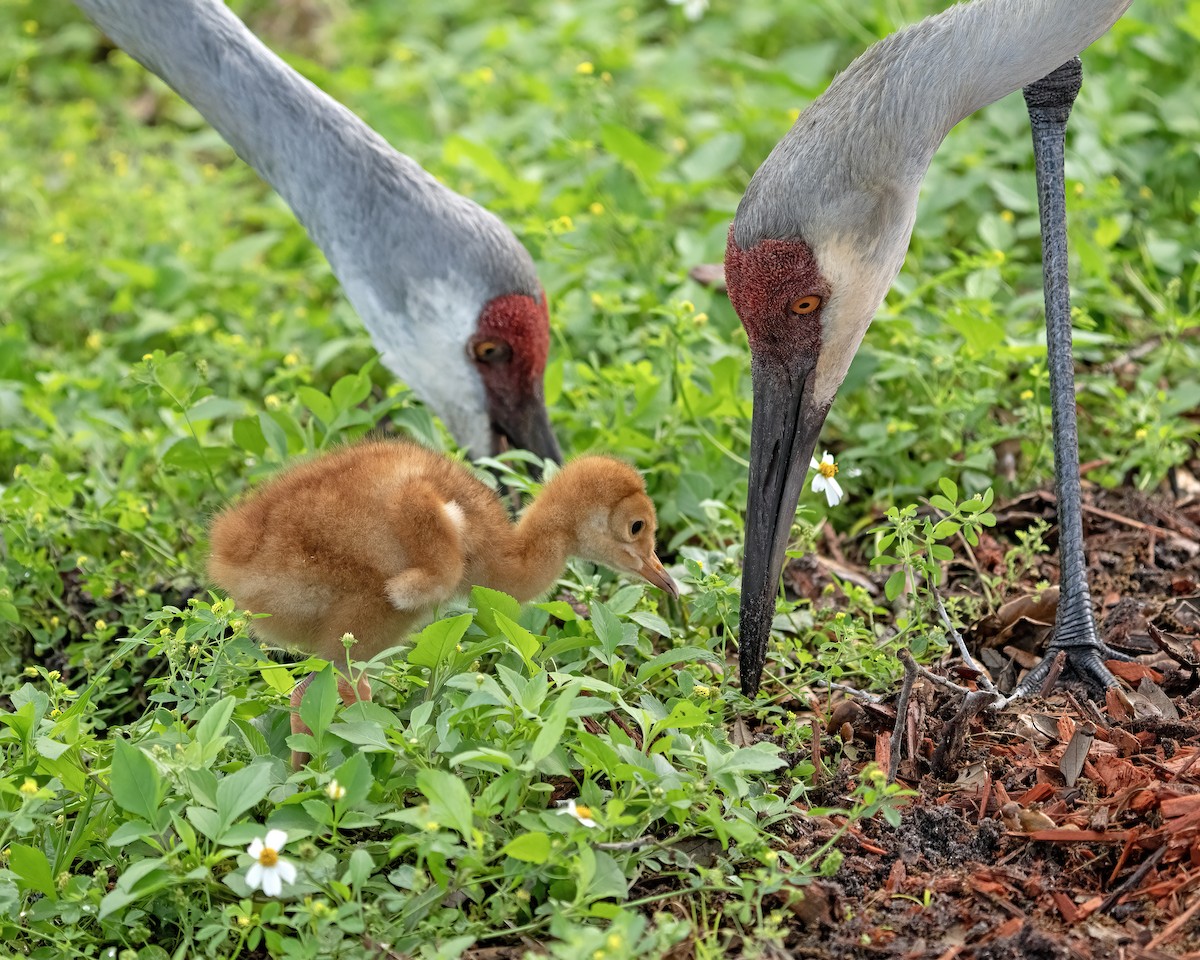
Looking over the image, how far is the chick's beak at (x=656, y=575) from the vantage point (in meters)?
3.88

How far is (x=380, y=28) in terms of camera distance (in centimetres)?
844

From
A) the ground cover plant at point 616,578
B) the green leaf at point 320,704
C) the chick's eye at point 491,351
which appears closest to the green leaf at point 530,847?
the ground cover plant at point 616,578

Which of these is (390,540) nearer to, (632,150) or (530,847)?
(530,847)

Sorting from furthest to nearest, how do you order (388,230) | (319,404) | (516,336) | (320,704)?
(388,230), (516,336), (319,404), (320,704)

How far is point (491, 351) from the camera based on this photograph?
464 cm

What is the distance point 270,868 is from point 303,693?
54cm

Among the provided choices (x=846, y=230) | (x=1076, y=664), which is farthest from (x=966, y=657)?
(x=846, y=230)

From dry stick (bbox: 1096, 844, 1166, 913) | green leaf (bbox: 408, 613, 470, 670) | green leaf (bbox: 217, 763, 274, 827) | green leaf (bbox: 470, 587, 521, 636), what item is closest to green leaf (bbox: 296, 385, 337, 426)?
green leaf (bbox: 470, 587, 521, 636)

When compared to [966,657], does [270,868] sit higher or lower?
lower

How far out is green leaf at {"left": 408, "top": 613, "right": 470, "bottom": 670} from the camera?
11.1 feet

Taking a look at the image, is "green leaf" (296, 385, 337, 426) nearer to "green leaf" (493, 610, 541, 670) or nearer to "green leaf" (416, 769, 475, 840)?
"green leaf" (493, 610, 541, 670)

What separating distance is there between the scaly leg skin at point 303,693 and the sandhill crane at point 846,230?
953 millimetres

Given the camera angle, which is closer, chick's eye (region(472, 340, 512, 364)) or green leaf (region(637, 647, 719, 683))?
green leaf (region(637, 647, 719, 683))

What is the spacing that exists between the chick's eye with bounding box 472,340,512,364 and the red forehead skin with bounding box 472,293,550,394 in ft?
0.04
